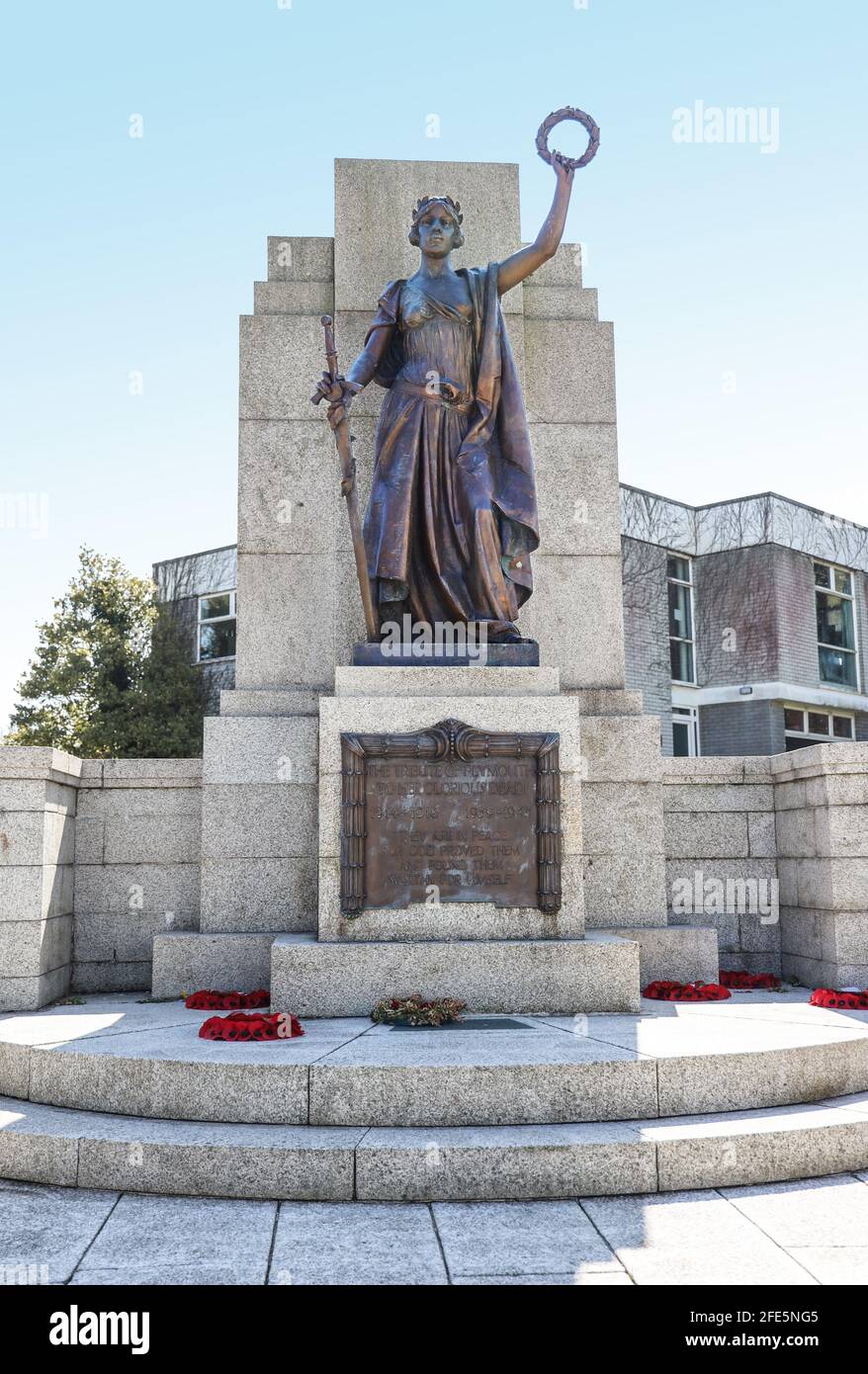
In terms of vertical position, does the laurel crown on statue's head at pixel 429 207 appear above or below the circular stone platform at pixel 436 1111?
above

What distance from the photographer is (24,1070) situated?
6.54m

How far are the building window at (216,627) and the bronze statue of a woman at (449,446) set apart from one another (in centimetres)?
2482

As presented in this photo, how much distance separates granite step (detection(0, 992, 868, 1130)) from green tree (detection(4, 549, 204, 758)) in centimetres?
2377

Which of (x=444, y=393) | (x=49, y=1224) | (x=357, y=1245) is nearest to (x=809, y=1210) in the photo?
(x=357, y=1245)

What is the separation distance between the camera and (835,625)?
32.1 meters

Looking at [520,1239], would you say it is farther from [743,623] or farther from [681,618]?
[743,623]

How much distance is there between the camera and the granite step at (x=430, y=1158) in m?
5.32

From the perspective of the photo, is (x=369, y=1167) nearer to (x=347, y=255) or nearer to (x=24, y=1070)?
(x=24, y=1070)

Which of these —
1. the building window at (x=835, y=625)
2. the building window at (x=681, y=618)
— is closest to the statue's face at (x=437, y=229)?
the building window at (x=681, y=618)

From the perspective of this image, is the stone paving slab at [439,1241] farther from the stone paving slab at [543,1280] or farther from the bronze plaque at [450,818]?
the bronze plaque at [450,818]

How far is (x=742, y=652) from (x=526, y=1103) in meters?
25.3

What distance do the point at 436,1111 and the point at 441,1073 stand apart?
190 mm

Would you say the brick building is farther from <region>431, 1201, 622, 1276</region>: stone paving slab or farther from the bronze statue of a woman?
<region>431, 1201, 622, 1276</region>: stone paving slab

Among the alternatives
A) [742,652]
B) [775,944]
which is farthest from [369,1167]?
[742,652]
